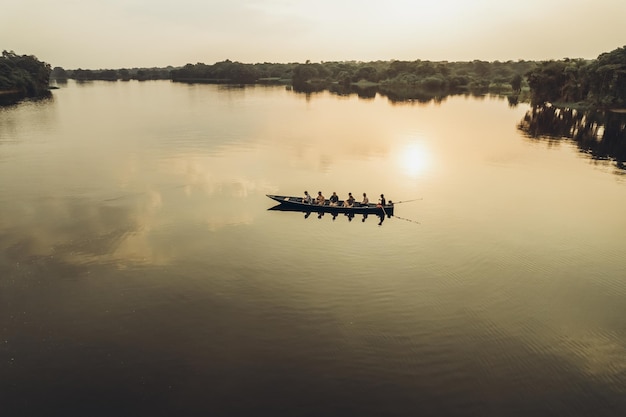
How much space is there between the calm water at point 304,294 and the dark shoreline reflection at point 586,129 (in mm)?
23517

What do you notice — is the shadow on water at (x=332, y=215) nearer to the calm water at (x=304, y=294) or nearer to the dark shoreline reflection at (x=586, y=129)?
the calm water at (x=304, y=294)

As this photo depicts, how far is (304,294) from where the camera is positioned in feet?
83.2

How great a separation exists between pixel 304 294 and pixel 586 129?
10311 centimetres

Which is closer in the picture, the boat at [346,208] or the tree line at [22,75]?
the boat at [346,208]

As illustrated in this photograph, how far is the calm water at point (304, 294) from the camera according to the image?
1795 cm

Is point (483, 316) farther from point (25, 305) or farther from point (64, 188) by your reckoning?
point (64, 188)

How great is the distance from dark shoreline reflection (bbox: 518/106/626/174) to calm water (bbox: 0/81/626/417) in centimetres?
2352

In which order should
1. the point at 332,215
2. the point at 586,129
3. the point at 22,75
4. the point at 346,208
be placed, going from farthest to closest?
the point at 22,75
the point at 586,129
the point at 332,215
the point at 346,208

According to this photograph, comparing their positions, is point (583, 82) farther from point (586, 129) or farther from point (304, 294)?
point (304, 294)

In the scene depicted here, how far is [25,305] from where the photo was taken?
2341cm

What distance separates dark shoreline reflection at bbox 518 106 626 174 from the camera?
73.8m

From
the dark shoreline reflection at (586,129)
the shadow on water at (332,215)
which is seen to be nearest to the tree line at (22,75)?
the shadow on water at (332,215)

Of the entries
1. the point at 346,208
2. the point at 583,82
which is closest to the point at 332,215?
the point at 346,208

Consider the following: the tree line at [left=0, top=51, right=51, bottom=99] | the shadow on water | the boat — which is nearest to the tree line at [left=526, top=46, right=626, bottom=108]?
the boat
